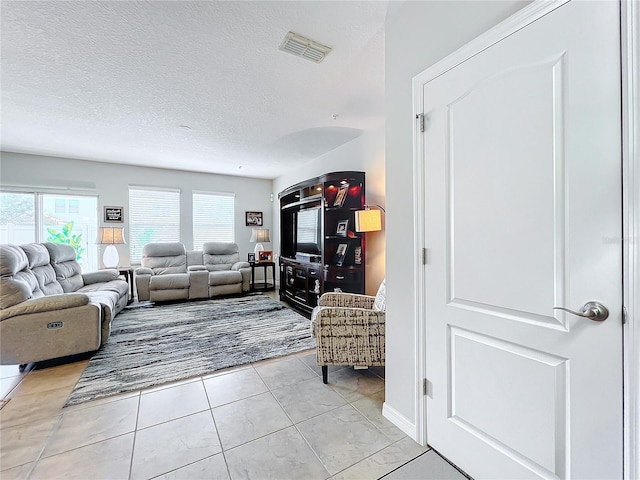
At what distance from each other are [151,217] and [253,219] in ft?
7.10

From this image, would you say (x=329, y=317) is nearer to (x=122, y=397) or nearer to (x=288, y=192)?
(x=122, y=397)

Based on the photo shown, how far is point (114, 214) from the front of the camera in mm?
5410

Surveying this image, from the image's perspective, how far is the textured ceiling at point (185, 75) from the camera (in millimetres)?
1848

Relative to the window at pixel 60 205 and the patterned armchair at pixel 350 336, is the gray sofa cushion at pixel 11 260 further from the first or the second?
the patterned armchair at pixel 350 336

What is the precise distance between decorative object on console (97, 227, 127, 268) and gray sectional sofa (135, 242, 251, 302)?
1.43 ft

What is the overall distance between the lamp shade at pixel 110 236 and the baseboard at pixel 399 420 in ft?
17.3

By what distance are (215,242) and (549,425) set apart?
5.94 m

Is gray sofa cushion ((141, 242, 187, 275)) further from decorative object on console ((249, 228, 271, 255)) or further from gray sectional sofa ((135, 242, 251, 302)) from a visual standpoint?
decorative object on console ((249, 228, 271, 255))

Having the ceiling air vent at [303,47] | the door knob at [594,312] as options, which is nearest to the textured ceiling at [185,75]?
the ceiling air vent at [303,47]

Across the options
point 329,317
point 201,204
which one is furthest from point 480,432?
point 201,204

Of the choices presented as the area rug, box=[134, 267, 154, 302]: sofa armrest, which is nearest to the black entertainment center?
the area rug

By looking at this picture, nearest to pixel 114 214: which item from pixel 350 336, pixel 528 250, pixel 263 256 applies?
pixel 263 256

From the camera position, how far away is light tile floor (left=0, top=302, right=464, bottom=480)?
4.61 ft

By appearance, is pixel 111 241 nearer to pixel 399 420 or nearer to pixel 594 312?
pixel 399 420
